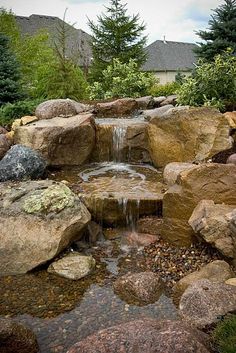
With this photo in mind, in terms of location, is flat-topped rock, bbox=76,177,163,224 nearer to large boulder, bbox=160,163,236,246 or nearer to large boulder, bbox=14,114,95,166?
large boulder, bbox=160,163,236,246

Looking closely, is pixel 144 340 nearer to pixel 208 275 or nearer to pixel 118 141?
pixel 208 275

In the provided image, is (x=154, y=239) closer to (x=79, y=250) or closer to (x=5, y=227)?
(x=79, y=250)

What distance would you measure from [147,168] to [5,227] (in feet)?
13.1

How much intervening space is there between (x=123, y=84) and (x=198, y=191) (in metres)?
10.8

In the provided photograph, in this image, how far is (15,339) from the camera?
10.7 ft

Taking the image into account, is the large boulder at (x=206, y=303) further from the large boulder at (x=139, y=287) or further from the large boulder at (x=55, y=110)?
the large boulder at (x=55, y=110)

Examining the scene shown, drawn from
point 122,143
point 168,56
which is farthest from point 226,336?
point 168,56

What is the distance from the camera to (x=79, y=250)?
5562mm

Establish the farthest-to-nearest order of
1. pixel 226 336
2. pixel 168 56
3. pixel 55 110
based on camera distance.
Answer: pixel 168 56
pixel 55 110
pixel 226 336

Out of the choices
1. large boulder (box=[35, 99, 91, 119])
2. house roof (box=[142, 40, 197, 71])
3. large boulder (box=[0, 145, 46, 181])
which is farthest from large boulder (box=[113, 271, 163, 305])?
house roof (box=[142, 40, 197, 71])

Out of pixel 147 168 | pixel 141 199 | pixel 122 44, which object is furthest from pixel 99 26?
pixel 141 199

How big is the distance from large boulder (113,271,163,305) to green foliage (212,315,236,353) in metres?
1.13

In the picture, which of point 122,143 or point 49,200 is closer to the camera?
point 49,200

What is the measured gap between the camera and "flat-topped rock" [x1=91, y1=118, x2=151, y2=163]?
8625 millimetres
